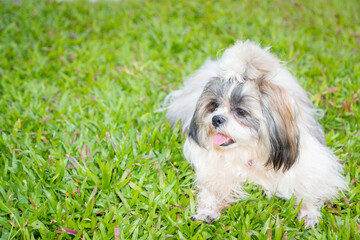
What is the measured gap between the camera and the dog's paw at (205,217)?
261cm

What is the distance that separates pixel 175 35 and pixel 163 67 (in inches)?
29.2

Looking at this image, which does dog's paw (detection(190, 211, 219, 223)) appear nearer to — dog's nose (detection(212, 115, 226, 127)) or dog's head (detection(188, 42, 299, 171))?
dog's head (detection(188, 42, 299, 171))

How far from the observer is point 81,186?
272cm

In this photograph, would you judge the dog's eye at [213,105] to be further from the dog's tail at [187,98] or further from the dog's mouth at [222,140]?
the dog's tail at [187,98]

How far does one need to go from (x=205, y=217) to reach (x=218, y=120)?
0.74m

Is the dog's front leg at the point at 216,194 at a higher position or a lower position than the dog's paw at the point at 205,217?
higher

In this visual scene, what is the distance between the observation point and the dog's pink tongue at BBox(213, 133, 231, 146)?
249 cm

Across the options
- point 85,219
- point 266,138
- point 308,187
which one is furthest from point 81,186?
point 308,187

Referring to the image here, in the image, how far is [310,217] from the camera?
8.58 feet

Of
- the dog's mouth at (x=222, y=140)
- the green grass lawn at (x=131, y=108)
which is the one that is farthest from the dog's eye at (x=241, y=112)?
the green grass lawn at (x=131, y=108)

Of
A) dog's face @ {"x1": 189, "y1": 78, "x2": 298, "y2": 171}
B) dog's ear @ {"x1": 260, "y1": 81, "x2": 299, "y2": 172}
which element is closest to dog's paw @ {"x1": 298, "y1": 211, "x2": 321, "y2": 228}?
dog's face @ {"x1": 189, "y1": 78, "x2": 298, "y2": 171}

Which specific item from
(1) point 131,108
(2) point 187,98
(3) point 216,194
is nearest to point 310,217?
(3) point 216,194

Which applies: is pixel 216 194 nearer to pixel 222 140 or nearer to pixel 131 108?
pixel 222 140

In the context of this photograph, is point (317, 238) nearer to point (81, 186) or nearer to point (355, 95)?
point (81, 186)
